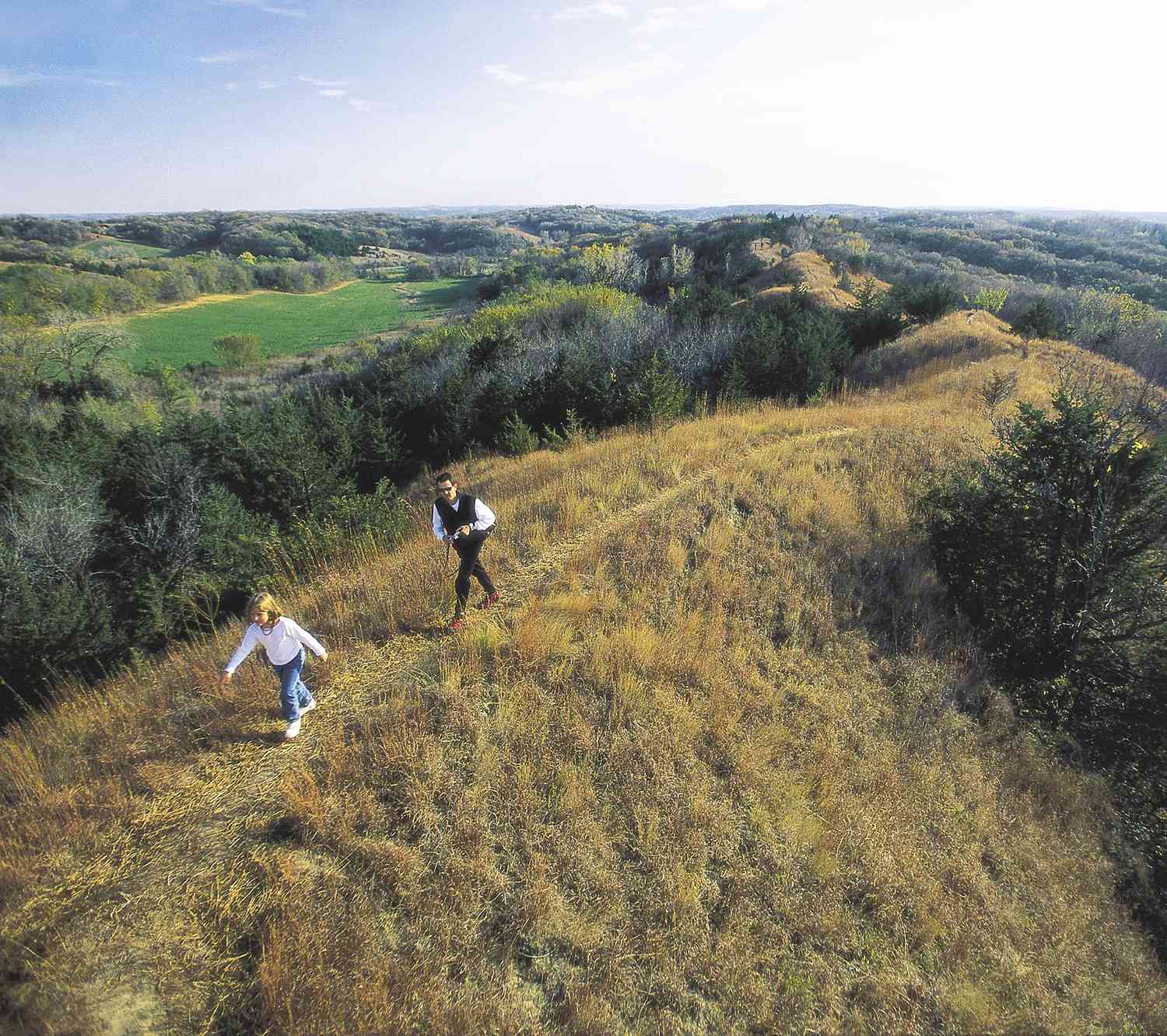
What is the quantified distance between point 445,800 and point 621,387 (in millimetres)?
14673

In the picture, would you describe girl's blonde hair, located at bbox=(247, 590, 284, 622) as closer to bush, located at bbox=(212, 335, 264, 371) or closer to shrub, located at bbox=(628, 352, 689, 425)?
shrub, located at bbox=(628, 352, 689, 425)

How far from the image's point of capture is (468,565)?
5344 mm

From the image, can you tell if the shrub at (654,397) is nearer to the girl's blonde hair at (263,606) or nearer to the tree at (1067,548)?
the tree at (1067,548)

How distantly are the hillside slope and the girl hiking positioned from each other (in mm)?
292

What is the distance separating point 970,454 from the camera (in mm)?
9625

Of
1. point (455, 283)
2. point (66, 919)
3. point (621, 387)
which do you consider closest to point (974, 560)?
point (66, 919)

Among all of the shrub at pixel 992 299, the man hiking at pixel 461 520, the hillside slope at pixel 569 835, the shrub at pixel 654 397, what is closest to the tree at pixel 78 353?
the shrub at pixel 654 397

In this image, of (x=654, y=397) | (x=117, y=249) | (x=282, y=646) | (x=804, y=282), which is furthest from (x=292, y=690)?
(x=117, y=249)

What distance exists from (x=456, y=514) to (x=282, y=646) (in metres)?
1.90

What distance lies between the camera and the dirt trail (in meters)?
2.77

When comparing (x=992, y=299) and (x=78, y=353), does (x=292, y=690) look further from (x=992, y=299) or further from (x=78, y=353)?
(x=992, y=299)

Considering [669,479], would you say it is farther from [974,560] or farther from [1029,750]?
[1029,750]

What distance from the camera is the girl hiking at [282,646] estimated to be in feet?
13.0

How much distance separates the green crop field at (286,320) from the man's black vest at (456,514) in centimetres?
5505
